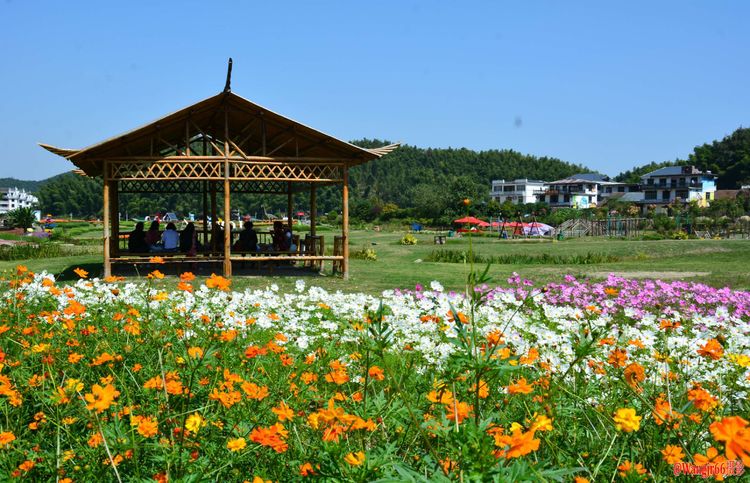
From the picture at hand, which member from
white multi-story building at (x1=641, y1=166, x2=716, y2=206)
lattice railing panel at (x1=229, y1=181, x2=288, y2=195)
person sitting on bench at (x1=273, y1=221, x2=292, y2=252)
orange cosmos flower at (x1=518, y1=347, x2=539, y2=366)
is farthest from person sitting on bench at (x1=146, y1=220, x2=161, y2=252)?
white multi-story building at (x1=641, y1=166, x2=716, y2=206)

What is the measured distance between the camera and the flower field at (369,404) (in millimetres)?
2016

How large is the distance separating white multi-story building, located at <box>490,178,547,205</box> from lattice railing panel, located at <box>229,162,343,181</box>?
116 meters

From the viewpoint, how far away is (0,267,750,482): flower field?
6.61 feet

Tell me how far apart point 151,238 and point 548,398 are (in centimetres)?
1513

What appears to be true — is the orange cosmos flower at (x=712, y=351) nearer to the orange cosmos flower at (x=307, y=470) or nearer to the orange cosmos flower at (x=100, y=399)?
the orange cosmos flower at (x=307, y=470)

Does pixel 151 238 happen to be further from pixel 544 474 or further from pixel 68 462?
pixel 544 474

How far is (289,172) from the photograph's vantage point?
15234 mm

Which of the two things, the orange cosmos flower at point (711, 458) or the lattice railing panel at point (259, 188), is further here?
the lattice railing panel at point (259, 188)

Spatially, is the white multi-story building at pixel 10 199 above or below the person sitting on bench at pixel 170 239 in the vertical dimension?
above

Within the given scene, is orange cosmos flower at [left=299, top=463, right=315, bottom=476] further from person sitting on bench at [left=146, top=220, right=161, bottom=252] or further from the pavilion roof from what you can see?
person sitting on bench at [left=146, top=220, right=161, bottom=252]

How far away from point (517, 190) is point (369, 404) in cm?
13366

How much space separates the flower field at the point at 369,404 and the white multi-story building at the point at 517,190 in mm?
127412

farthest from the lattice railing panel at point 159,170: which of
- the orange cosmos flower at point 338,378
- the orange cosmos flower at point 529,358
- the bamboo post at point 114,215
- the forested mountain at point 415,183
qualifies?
the forested mountain at point 415,183

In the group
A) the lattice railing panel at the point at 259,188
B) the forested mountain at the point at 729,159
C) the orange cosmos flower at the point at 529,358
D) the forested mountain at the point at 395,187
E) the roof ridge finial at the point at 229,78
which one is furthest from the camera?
the forested mountain at the point at 729,159
